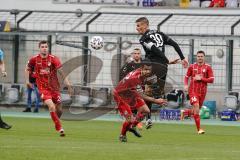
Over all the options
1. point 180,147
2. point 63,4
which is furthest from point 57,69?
point 63,4

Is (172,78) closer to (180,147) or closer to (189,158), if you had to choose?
(180,147)

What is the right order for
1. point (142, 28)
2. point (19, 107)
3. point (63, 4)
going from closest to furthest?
point (142, 28) < point (19, 107) < point (63, 4)

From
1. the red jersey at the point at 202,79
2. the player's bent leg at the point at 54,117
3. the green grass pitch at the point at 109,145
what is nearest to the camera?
the green grass pitch at the point at 109,145

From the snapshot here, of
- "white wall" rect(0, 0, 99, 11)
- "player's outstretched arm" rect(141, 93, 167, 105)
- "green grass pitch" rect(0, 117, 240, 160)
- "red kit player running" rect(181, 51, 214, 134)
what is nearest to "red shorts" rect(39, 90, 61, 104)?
"green grass pitch" rect(0, 117, 240, 160)

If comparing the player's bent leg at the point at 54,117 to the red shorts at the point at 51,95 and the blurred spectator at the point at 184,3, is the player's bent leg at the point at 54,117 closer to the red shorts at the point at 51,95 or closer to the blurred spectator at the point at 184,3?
the red shorts at the point at 51,95

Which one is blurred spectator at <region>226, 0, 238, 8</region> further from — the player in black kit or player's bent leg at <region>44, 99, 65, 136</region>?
player's bent leg at <region>44, 99, 65, 136</region>

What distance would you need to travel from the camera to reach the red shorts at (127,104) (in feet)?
63.2

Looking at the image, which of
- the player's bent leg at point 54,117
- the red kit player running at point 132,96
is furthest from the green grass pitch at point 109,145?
the red kit player running at point 132,96

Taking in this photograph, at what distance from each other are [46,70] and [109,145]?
16.5ft

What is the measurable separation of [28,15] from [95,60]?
12.4 ft

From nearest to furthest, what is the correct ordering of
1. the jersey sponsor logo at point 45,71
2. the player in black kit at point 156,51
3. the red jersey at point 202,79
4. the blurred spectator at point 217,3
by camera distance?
the player in black kit at point 156,51 → the jersey sponsor logo at point 45,71 → the red jersey at point 202,79 → the blurred spectator at point 217,3

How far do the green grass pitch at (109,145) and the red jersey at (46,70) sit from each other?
113 cm

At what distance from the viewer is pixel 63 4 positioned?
41.1 m

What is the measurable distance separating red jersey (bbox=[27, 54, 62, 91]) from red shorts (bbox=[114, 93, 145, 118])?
2.33 meters
